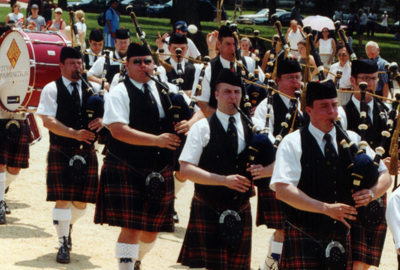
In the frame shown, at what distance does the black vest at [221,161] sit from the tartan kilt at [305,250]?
549 millimetres

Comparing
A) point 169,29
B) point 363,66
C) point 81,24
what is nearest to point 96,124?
point 363,66

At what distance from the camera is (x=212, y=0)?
3102 centimetres

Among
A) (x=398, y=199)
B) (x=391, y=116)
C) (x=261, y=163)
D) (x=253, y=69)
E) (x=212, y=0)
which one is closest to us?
(x=398, y=199)

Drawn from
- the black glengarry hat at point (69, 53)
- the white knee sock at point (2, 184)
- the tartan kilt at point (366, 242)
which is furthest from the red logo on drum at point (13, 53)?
the tartan kilt at point (366, 242)

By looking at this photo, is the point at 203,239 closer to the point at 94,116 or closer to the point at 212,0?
the point at 94,116

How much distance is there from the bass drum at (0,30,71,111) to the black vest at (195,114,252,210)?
286cm

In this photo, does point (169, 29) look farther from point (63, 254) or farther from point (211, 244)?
point (211, 244)

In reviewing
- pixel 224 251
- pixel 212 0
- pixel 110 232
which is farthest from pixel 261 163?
pixel 212 0

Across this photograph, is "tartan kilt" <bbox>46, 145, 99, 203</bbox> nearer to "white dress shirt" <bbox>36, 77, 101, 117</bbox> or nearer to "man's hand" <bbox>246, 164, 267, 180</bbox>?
"white dress shirt" <bbox>36, 77, 101, 117</bbox>

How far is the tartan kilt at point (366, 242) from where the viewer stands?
4.48 metres

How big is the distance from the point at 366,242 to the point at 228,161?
41.6 inches

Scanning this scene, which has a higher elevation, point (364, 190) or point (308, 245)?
point (364, 190)

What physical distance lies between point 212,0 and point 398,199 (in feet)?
93.3

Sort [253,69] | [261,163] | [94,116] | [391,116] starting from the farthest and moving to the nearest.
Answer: [253,69] < [94,116] < [391,116] < [261,163]
